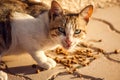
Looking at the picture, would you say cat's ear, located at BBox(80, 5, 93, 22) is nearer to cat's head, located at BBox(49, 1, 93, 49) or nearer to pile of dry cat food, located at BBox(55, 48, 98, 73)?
cat's head, located at BBox(49, 1, 93, 49)

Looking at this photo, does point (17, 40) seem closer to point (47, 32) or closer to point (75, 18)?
point (47, 32)

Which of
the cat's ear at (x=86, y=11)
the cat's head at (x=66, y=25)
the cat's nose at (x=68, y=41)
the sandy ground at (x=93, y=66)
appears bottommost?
the sandy ground at (x=93, y=66)

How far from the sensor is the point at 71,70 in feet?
8.80

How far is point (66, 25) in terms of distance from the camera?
250 centimetres

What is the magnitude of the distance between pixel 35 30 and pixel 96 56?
634 mm

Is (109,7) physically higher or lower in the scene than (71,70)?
higher

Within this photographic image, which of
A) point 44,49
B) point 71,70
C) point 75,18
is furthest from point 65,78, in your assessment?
point 75,18

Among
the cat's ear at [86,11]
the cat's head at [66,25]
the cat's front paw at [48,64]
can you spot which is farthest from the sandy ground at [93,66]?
the cat's ear at [86,11]

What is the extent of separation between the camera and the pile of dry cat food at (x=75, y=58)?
2.74 metres

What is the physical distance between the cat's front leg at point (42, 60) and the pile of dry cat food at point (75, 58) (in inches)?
5.6

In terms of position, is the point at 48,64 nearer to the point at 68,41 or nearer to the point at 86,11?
the point at 68,41

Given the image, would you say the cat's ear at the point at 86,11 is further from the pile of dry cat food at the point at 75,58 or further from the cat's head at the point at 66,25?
the pile of dry cat food at the point at 75,58

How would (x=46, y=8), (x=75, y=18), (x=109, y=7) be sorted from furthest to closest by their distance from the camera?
(x=109, y=7)
(x=46, y=8)
(x=75, y=18)

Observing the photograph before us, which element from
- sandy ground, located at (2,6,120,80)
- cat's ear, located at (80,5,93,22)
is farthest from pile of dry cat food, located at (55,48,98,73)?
cat's ear, located at (80,5,93,22)
